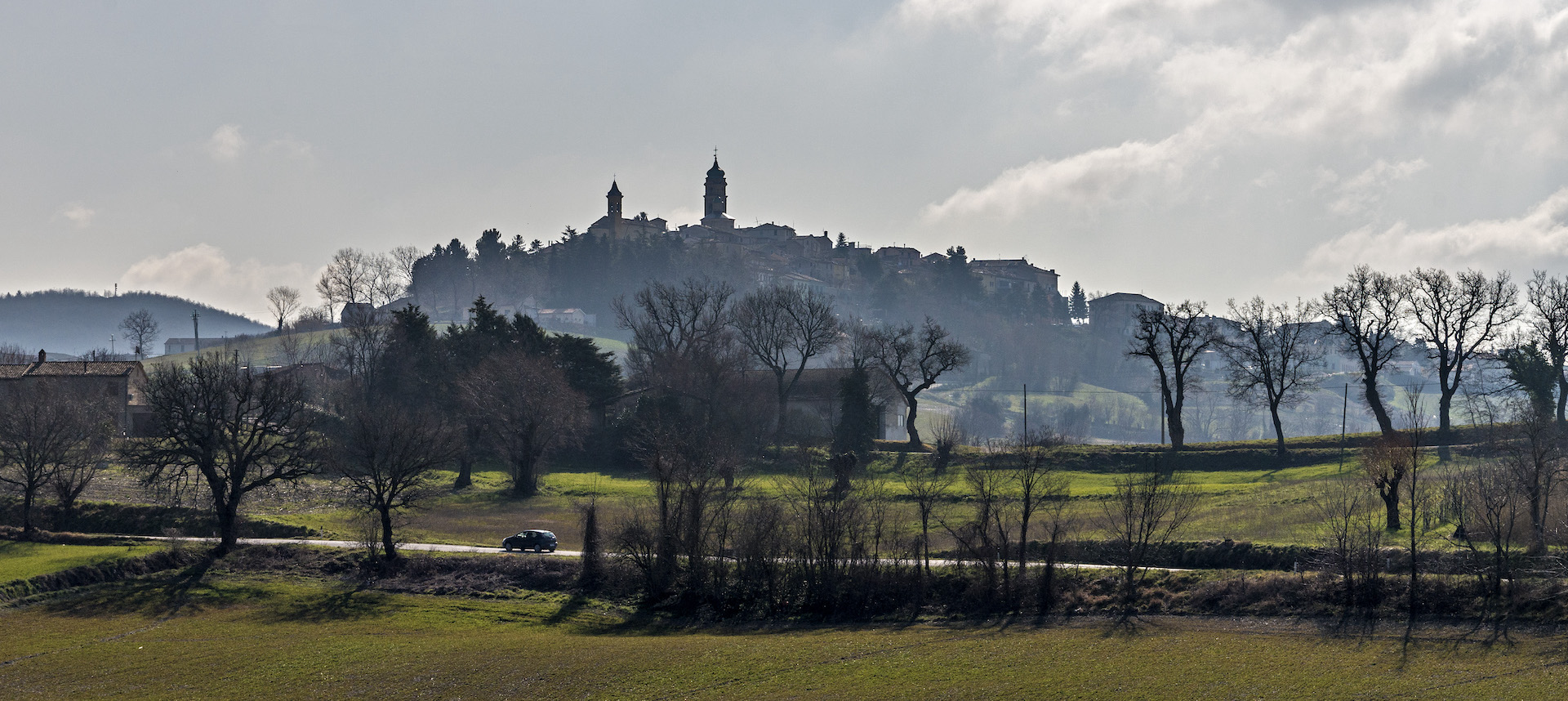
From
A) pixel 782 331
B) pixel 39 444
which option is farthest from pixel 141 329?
pixel 39 444

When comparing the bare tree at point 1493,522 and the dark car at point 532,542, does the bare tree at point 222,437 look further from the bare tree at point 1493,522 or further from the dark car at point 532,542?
the bare tree at point 1493,522

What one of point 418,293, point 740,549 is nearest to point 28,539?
point 740,549

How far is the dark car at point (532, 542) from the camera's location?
40469 millimetres

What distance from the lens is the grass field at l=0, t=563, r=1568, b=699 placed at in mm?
24641

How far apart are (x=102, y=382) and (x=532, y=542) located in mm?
43241

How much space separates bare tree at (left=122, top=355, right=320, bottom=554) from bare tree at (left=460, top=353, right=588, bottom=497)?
40.2 feet

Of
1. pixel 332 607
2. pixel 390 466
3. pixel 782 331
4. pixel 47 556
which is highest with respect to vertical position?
pixel 782 331

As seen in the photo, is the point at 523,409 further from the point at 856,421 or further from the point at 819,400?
the point at 819,400

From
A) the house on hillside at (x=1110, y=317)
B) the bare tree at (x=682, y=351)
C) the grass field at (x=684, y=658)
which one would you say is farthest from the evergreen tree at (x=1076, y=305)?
the grass field at (x=684, y=658)

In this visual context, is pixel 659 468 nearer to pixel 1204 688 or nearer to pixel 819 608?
pixel 819 608

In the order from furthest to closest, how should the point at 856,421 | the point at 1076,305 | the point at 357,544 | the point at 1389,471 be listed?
the point at 1076,305 → the point at 856,421 → the point at 357,544 → the point at 1389,471

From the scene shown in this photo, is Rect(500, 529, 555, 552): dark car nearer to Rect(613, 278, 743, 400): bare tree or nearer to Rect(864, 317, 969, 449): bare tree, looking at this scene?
Rect(613, 278, 743, 400): bare tree

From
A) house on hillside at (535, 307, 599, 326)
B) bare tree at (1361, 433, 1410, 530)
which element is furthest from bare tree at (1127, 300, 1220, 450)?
house on hillside at (535, 307, 599, 326)

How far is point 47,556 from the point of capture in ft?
127
